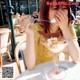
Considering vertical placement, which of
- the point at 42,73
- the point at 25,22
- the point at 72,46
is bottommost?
the point at 42,73

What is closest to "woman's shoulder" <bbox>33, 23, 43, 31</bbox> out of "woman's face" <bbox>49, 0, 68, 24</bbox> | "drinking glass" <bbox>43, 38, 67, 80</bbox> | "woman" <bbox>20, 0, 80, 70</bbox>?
"woman" <bbox>20, 0, 80, 70</bbox>

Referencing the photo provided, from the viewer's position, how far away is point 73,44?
1060 millimetres

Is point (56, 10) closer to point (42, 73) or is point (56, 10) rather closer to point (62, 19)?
point (62, 19)

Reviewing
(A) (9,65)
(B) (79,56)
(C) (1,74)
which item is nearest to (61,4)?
(B) (79,56)

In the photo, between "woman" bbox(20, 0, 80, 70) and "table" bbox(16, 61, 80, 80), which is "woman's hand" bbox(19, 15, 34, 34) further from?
"table" bbox(16, 61, 80, 80)

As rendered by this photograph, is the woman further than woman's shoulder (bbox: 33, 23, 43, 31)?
No

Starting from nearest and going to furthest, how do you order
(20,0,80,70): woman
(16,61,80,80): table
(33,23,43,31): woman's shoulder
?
1. (16,61,80,80): table
2. (20,0,80,70): woman
3. (33,23,43,31): woman's shoulder

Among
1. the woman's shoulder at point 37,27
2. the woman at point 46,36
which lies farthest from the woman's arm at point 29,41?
the woman's shoulder at point 37,27

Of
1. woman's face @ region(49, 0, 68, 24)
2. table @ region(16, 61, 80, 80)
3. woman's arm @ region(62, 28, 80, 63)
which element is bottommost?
table @ region(16, 61, 80, 80)

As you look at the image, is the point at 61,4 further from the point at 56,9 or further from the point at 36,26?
the point at 36,26

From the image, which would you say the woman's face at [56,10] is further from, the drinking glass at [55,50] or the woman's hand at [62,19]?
the drinking glass at [55,50]

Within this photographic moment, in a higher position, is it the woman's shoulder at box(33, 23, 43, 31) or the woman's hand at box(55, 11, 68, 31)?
the woman's hand at box(55, 11, 68, 31)

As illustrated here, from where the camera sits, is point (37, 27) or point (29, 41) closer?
point (29, 41)

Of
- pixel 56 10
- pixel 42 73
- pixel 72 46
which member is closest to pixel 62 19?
pixel 56 10
